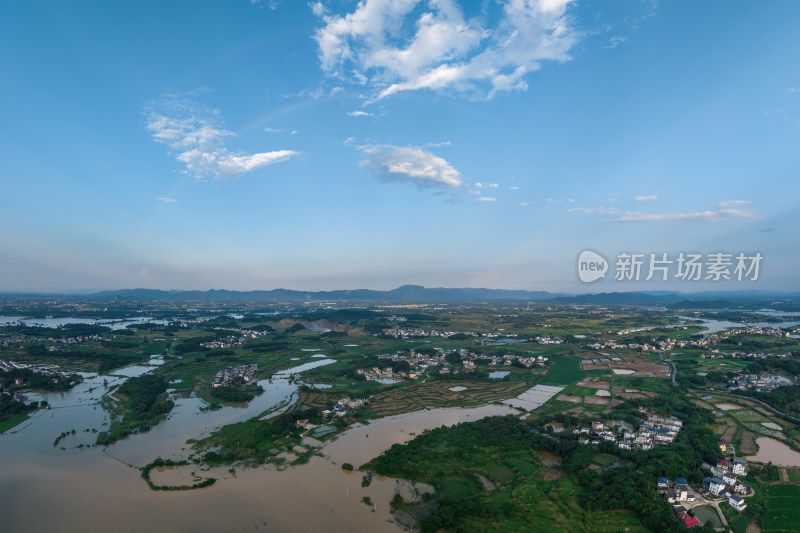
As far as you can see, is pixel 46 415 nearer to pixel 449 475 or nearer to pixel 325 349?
pixel 449 475

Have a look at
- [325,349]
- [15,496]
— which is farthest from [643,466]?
[325,349]

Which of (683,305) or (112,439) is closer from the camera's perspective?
(112,439)

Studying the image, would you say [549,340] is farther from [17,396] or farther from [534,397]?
[17,396]

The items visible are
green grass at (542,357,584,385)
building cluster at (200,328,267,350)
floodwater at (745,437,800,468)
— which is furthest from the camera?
building cluster at (200,328,267,350)

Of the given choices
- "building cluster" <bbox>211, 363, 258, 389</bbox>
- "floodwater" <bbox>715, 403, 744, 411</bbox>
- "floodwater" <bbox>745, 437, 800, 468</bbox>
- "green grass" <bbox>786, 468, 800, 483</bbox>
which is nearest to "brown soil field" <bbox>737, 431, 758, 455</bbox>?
"floodwater" <bbox>745, 437, 800, 468</bbox>

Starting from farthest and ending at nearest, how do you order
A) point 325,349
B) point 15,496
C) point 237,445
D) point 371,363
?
1. point 325,349
2. point 371,363
3. point 237,445
4. point 15,496

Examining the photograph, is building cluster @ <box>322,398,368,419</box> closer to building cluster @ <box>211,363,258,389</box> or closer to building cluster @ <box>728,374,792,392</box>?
building cluster @ <box>211,363,258,389</box>
